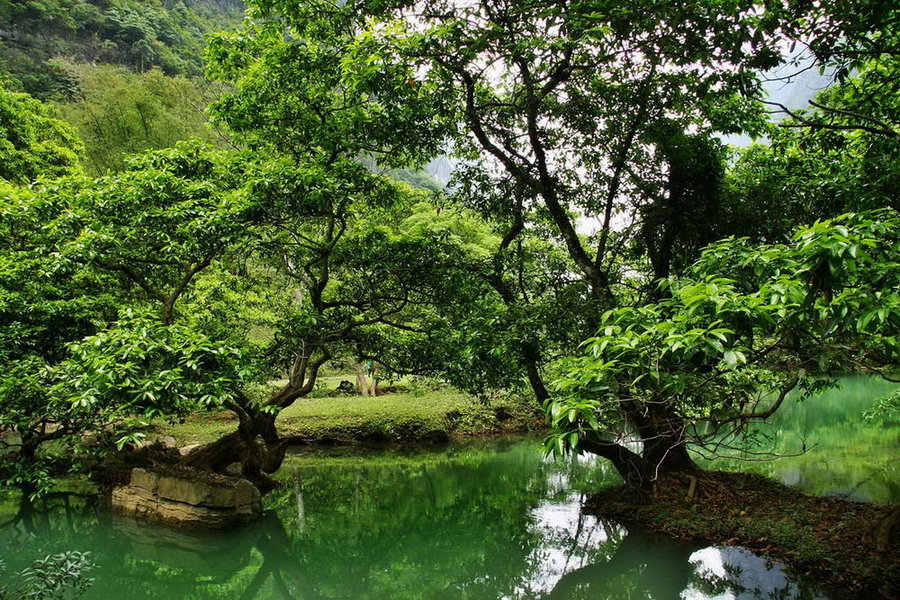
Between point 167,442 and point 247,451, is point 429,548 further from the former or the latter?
point 167,442

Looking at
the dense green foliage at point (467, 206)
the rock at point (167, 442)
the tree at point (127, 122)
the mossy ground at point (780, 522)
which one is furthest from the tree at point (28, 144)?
the mossy ground at point (780, 522)

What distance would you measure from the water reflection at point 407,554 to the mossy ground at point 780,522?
28cm

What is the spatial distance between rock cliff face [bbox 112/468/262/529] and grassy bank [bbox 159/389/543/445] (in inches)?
229

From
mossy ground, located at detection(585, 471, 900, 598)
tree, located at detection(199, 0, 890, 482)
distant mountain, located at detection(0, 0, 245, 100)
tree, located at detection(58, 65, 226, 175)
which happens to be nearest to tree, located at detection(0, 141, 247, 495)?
tree, located at detection(199, 0, 890, 482)

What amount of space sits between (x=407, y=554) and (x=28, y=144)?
1271cm

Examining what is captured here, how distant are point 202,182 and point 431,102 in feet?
9.76

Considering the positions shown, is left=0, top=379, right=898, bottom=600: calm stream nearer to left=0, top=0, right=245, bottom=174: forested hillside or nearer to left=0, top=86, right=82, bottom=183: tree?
left=0, top=86, right=82, bottom=183: tree

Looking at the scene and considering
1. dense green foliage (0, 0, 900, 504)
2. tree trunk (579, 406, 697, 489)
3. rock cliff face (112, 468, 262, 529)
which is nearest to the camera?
dense green foliage (0, 0, 900, 504)

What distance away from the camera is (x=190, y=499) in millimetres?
7742

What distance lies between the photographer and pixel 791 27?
160 inches

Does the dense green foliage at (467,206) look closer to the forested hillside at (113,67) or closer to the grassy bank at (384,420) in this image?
Result: the forested hillside at (113,67)

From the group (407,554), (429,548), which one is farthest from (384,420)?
(407,554)

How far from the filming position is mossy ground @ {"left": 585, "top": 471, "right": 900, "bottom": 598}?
5.36 meters

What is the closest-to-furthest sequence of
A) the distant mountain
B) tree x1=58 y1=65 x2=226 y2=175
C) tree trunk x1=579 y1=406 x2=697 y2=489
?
tree trunk x1=579 y1=406 x2=697 y2=489 → tree x1=58 y1=65 x2=226 y2=175 → the distant mountain
